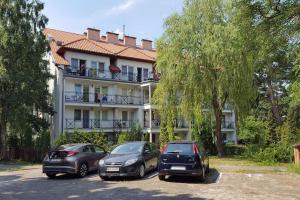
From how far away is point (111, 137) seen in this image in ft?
134

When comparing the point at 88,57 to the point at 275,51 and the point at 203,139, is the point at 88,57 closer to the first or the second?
the point at 203,139

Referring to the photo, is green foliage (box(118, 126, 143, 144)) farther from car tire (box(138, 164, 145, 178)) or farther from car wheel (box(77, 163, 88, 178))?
car tire (box(138, 164, 145, 178))

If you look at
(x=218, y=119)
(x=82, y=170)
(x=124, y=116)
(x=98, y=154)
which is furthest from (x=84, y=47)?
(x=82, y=170)

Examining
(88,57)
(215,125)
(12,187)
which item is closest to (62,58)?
(88,57)

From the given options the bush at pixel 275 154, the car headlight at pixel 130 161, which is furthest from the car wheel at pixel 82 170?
the bush at pixel 275 154

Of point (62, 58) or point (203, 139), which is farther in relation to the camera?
point (62, 58)

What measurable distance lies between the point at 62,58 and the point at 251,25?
2914 centimetres

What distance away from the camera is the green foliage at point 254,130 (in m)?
24.7

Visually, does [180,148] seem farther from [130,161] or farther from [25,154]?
[25,154]

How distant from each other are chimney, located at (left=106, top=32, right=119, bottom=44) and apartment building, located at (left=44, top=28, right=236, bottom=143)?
60cm

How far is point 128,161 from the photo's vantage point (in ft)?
49.7

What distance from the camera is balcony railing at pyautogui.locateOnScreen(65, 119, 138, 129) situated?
127 ft

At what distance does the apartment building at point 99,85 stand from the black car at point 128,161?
20.6 meters

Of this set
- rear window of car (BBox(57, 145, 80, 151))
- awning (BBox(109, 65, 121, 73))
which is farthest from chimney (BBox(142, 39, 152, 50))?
rear window of car (BBox(57, 145, 80, 151))
